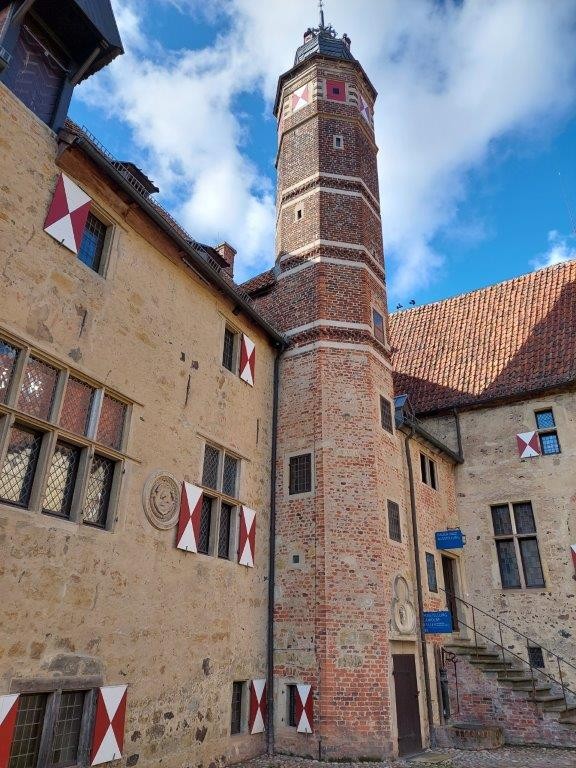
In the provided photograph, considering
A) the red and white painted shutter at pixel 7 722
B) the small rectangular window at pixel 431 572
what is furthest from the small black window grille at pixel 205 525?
the small rectangular window at pixel 431 572

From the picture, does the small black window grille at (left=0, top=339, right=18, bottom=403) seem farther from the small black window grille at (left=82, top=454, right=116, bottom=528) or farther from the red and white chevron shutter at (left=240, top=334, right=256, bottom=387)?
the red and white chevron shutter at (left=240, top=334, right=256, bottom=387)

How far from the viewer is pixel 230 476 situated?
1040 cm

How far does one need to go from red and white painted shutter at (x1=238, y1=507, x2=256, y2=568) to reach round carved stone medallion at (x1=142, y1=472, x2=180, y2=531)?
180 cm

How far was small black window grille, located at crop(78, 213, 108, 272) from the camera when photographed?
26.8 ft

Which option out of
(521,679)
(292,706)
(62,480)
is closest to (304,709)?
(292,706)

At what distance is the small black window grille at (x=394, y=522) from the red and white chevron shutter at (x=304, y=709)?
3.29 meters

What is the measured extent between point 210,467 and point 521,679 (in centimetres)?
858

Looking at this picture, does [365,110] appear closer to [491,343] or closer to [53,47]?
[491,343]

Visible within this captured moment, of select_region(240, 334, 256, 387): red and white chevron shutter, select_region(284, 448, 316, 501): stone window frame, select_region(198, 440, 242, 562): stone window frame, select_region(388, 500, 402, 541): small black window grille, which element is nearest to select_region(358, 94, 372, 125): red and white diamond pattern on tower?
select_region(240, 334, 256, 387): red and white chevron shutter

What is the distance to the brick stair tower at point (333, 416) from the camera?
9.65m

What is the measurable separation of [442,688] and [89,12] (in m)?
14.2

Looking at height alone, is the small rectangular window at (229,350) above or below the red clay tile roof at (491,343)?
below

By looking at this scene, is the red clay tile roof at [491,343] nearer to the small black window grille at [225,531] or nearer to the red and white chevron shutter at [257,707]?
the small black window grille at [225,531]

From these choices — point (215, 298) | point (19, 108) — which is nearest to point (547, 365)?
point (215, 298)
